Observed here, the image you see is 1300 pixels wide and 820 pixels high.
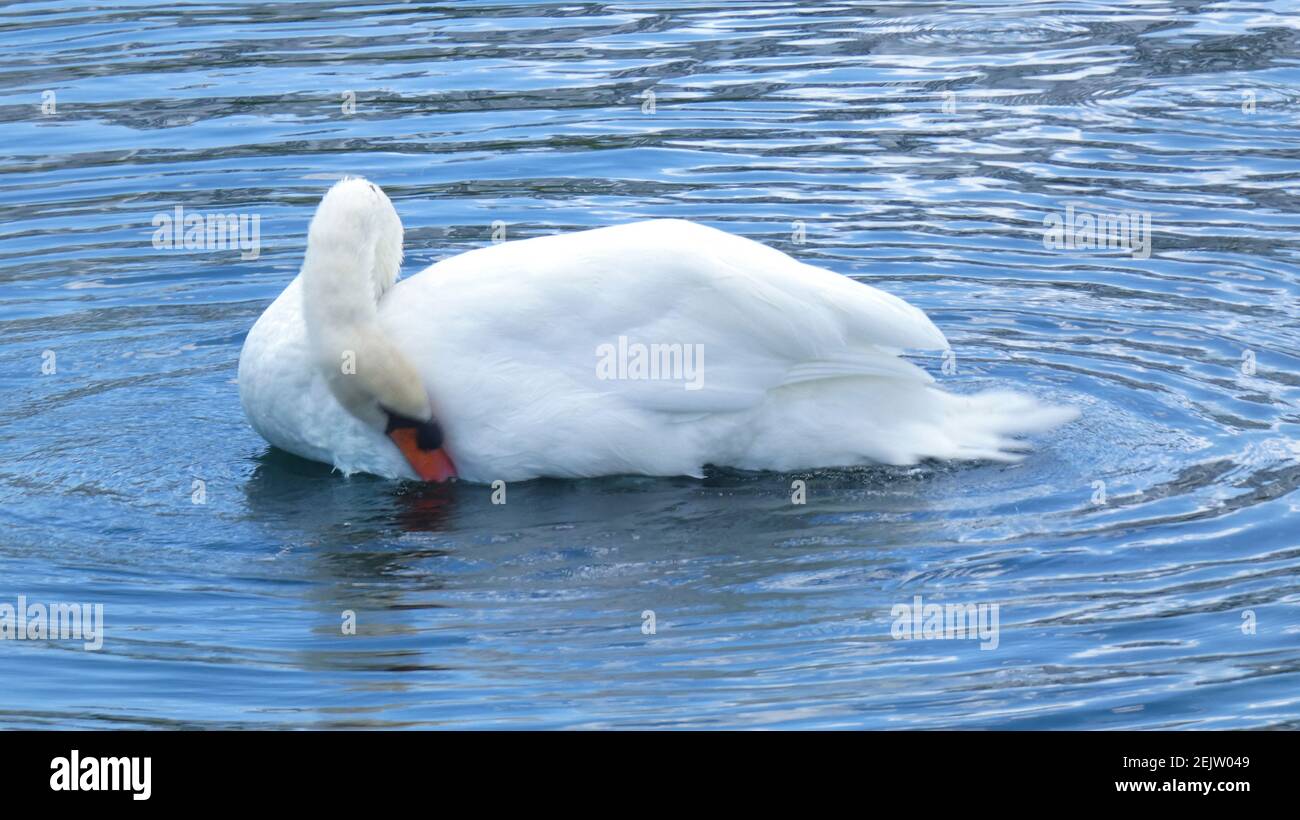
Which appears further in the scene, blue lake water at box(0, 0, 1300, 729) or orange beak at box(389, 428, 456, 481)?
orange beak at box(389, 428, 456, 481)

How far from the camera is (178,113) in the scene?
13906 millimetres

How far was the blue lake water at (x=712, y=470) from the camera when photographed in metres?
6.61

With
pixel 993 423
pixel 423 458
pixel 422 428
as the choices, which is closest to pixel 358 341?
pixel 422 428

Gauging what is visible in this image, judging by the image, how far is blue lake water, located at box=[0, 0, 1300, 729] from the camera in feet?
21.7

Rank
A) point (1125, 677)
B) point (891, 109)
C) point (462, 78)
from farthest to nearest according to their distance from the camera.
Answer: point (462, 78)
point (891, 109)
point (1125, 677)

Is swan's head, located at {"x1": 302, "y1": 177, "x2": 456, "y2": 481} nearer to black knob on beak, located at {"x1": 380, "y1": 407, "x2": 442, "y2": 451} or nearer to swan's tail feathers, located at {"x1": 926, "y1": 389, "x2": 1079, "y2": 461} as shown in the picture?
black knob on beak, located at {"x1": 380, "y1": 407, "x2": 442, "y2": 451}

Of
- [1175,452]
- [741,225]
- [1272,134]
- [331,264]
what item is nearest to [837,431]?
[1175,452]

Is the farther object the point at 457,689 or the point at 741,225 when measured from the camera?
the point at 741,225

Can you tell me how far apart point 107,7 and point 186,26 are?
967 mm

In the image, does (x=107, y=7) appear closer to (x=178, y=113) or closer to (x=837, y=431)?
(x=178, y=113)

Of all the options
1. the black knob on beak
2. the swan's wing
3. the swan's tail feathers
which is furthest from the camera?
the swan's tail feathers

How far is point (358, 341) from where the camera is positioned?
8102 millimetres

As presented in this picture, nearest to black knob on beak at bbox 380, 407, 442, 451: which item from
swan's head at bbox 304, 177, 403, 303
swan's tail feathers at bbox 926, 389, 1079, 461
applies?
swan's head at bbox 304, 177, 403, 303

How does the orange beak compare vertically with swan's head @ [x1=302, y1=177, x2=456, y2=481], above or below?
below
